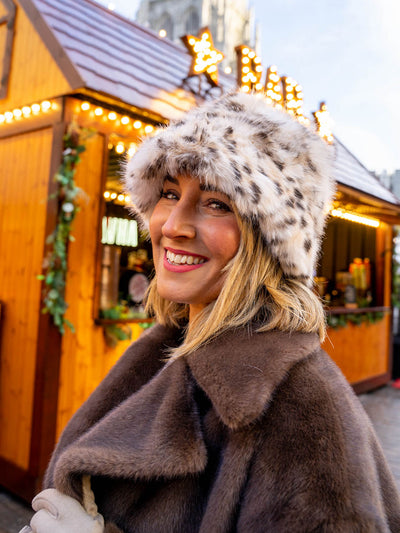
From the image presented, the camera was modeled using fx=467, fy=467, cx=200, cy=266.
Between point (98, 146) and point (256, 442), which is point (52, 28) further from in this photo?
point (256, 442)

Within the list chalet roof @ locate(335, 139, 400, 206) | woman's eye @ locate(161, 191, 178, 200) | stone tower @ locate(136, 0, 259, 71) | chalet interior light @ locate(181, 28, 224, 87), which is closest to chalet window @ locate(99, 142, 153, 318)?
chalet interior light @ locate(181, 28, 224, 87)

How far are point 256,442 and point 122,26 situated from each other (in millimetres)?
6499

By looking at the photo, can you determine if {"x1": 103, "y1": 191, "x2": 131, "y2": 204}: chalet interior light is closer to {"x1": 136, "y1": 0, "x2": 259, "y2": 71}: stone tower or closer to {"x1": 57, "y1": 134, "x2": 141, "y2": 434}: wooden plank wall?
{"x1": 57, "y1": 134, "x2": 141, "y2": 434}: wooden plank wall

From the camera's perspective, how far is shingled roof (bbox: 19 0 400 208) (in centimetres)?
420

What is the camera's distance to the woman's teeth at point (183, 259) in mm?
1522

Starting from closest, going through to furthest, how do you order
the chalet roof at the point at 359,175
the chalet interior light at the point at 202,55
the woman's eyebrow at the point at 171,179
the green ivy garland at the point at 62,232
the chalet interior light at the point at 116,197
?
1. the woman's eyebrow at the point at 171,179
2. the green ivy garland at the point at 62,232
3. the chalet interior light at the point at 116,197
4. the chalet interior light at the point at 202,55
5. the chalet roof at the point at 359,175

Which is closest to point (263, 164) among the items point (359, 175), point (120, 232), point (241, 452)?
point (241, 452)

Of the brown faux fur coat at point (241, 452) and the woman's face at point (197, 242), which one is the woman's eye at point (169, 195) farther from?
the brown faux fur coat at point (241, 452)

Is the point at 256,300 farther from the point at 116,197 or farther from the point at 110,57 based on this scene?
Result: the point at 116,197

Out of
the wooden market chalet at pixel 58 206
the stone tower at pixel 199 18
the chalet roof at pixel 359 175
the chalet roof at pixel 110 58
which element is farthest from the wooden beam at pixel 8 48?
the stone tower at pixel 199 18

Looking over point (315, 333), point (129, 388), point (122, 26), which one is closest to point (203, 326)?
point (315, 333)

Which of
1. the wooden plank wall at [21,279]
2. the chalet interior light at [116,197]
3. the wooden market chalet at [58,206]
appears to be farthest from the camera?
the chalet interior light at [116,197]

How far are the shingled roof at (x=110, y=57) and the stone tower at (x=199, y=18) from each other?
34.1 meters

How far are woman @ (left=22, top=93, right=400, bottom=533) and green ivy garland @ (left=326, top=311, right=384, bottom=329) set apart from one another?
630cm
